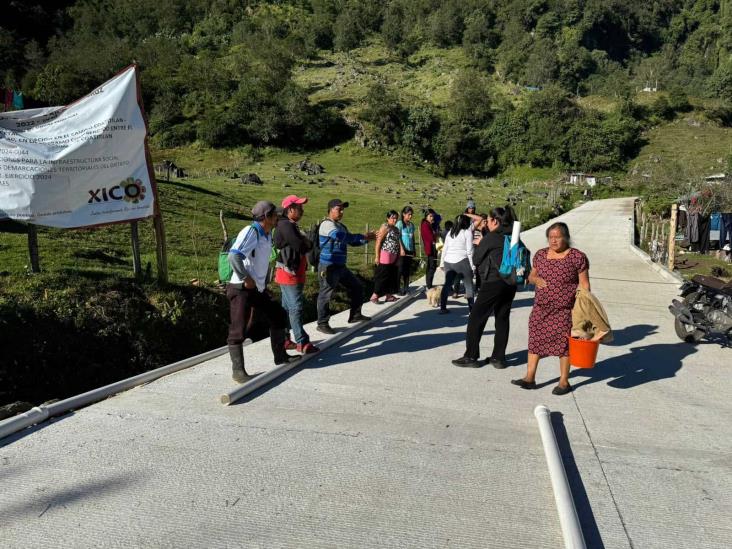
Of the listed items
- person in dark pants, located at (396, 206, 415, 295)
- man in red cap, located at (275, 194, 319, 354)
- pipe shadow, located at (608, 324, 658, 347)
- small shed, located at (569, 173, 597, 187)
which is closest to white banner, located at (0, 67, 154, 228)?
man in red cap, located at (275, 194, 319, 354)

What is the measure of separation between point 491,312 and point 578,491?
2698 millimetres

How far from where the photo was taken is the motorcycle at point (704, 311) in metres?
7.11

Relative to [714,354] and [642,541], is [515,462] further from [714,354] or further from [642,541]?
[714,354]

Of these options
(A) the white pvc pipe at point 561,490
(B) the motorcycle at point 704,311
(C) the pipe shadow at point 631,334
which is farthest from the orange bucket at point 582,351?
(B) the motorcycle at point 704,311

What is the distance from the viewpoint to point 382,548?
2791mm

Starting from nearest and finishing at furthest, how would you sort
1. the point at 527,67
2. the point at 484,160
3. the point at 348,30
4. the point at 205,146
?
the point at 205,146, the point at 484,160, the point at 527,67, the point at 348,30

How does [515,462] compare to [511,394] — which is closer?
[515,462]

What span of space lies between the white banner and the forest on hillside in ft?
5.97

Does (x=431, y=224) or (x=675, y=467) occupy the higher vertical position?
(x=431, y=224)

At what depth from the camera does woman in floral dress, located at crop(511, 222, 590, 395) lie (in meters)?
5.01

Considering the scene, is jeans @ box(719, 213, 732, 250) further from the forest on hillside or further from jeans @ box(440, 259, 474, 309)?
the forest on hillside

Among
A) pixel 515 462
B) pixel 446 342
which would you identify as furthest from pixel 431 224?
pixel 515 462

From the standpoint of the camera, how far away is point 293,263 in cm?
605

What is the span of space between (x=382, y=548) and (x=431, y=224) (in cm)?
865
